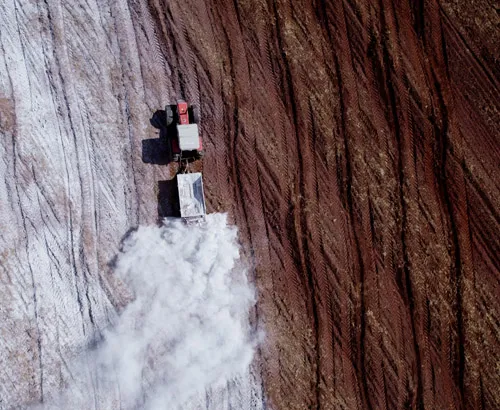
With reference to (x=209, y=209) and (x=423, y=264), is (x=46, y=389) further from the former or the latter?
(x=423, y=264)

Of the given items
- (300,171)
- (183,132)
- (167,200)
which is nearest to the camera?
(183,132)

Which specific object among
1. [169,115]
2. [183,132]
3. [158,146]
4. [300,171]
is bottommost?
[300,171]

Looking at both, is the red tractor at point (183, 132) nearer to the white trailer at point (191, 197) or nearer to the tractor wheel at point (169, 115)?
the tractor wheel at point (169, 115)

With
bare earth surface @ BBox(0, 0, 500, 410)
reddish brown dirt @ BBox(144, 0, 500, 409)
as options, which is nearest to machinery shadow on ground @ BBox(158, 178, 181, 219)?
bare earth surface @ BBox(0, 0, 500, 410)

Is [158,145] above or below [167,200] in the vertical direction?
above

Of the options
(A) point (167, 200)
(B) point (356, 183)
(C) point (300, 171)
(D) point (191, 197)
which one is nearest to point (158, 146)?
(A) point (167, 200)

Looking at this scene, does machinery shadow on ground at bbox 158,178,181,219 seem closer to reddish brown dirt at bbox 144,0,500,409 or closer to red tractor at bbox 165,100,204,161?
red tractor at bbox 165,100,204,161

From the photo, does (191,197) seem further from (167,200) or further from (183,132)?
(183,132)
